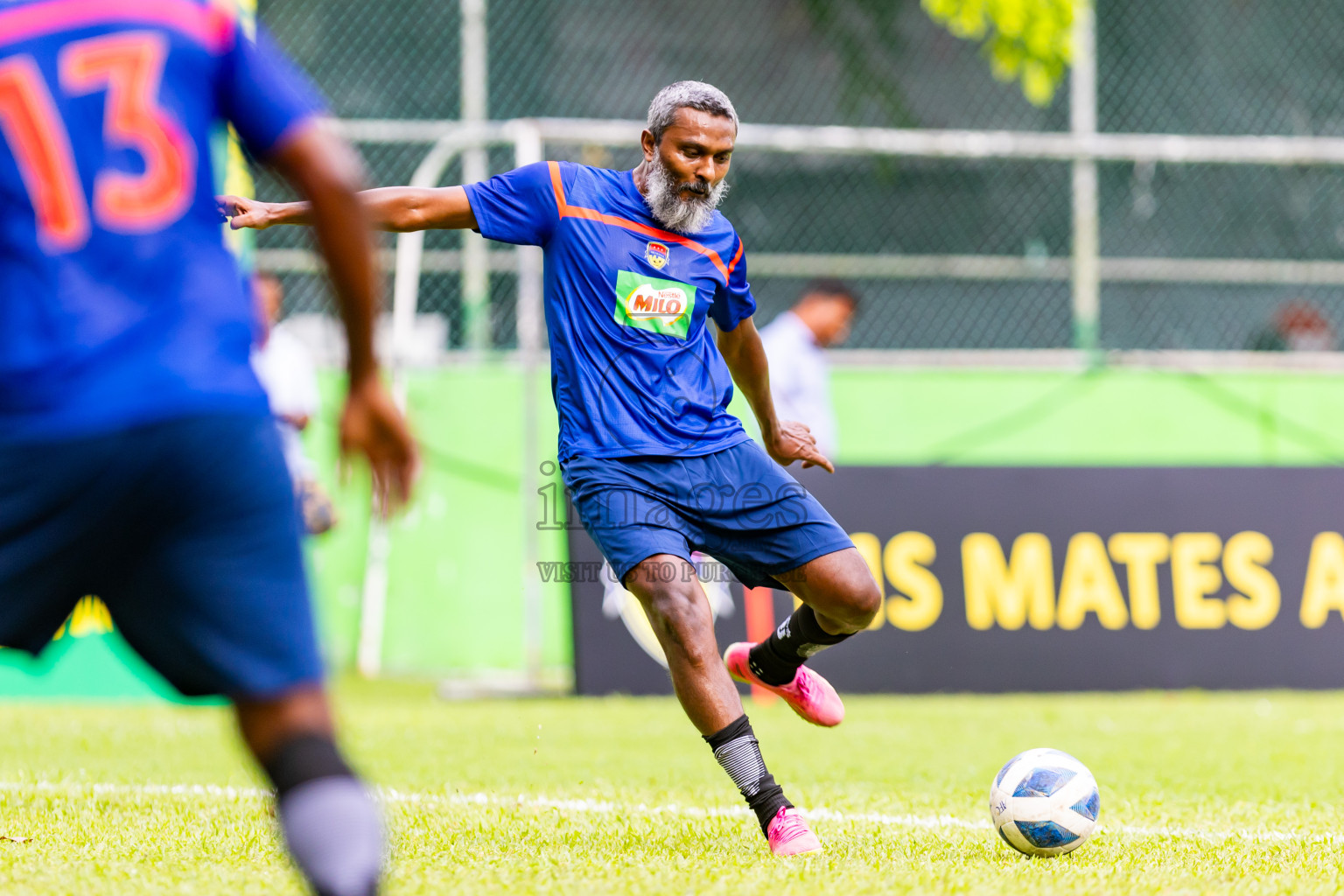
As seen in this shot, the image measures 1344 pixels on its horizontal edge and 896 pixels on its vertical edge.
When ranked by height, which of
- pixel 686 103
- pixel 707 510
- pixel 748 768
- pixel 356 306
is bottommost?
pixel 748 768

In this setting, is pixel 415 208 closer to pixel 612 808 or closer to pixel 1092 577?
pixel 612 808

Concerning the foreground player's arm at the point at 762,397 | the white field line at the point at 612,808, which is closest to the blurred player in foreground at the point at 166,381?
the white field line at the point at 612,808

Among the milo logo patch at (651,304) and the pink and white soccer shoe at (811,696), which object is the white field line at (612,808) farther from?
the milo logo patch at (651,304)

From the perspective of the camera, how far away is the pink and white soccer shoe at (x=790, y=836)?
4.29 m

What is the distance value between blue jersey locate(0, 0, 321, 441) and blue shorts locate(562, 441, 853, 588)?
2294 millimetres

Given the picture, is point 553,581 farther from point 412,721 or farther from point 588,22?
point 588,22

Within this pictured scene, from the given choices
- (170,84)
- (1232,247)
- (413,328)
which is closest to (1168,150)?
(1232,247)

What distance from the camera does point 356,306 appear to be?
2430 mm

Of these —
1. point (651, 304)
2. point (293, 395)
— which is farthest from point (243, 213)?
point (293, 395)

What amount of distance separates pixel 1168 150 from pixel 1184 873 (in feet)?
27.4

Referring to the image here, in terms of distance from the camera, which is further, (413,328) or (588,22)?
(588,22)

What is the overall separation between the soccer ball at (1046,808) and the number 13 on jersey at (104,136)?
2908mm

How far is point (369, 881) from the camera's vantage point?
244 centimetres

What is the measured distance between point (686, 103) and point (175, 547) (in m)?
2.76
